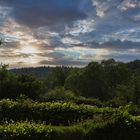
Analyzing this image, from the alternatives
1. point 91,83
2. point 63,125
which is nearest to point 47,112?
point 63,125

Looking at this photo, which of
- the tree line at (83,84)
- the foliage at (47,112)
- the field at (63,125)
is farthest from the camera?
the tree line at (83,84)

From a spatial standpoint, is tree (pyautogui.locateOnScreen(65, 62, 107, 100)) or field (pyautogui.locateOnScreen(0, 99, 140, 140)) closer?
field (pyautogui.locateOnScreen(0, 99, 140, 140))

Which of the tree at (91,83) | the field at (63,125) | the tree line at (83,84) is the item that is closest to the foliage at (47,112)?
the field at (63,125)

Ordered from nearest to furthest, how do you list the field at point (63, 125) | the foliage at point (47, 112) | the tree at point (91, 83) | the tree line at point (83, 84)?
1. the field at point (63, 125)
2. the foliage at point (47, 112)
3. the tree line at point (83, 84)
4. the tree at point (91, 83)

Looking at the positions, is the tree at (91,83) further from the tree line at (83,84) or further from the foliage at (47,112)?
the foliage at (47,112)

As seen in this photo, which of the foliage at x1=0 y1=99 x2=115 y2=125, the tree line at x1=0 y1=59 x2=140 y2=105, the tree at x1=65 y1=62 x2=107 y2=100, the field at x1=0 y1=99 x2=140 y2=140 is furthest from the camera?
the tree at x1=65 y1=62 x2=107 y2=100

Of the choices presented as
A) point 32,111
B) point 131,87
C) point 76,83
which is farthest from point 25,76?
point 32,111

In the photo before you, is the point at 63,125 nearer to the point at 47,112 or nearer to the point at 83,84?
the point at 47,112

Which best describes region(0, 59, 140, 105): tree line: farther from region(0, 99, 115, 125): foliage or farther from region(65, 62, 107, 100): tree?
region(0, 99, 115, 125): foliage

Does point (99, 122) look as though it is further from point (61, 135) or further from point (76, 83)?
point (76, 83)

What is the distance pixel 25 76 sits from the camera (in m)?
67.3

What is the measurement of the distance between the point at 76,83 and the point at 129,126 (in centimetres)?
7614

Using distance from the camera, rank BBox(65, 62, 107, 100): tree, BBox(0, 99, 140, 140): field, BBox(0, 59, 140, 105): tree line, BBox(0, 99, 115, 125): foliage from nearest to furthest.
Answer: BBox(0, 99, 140, 140): field → BBox(0, 99, 115, 125): foliage → BBox(0, 59, 140, 105): tree line → BBox(65, 62, 107, 100): tree

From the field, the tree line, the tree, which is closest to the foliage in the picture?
the field
